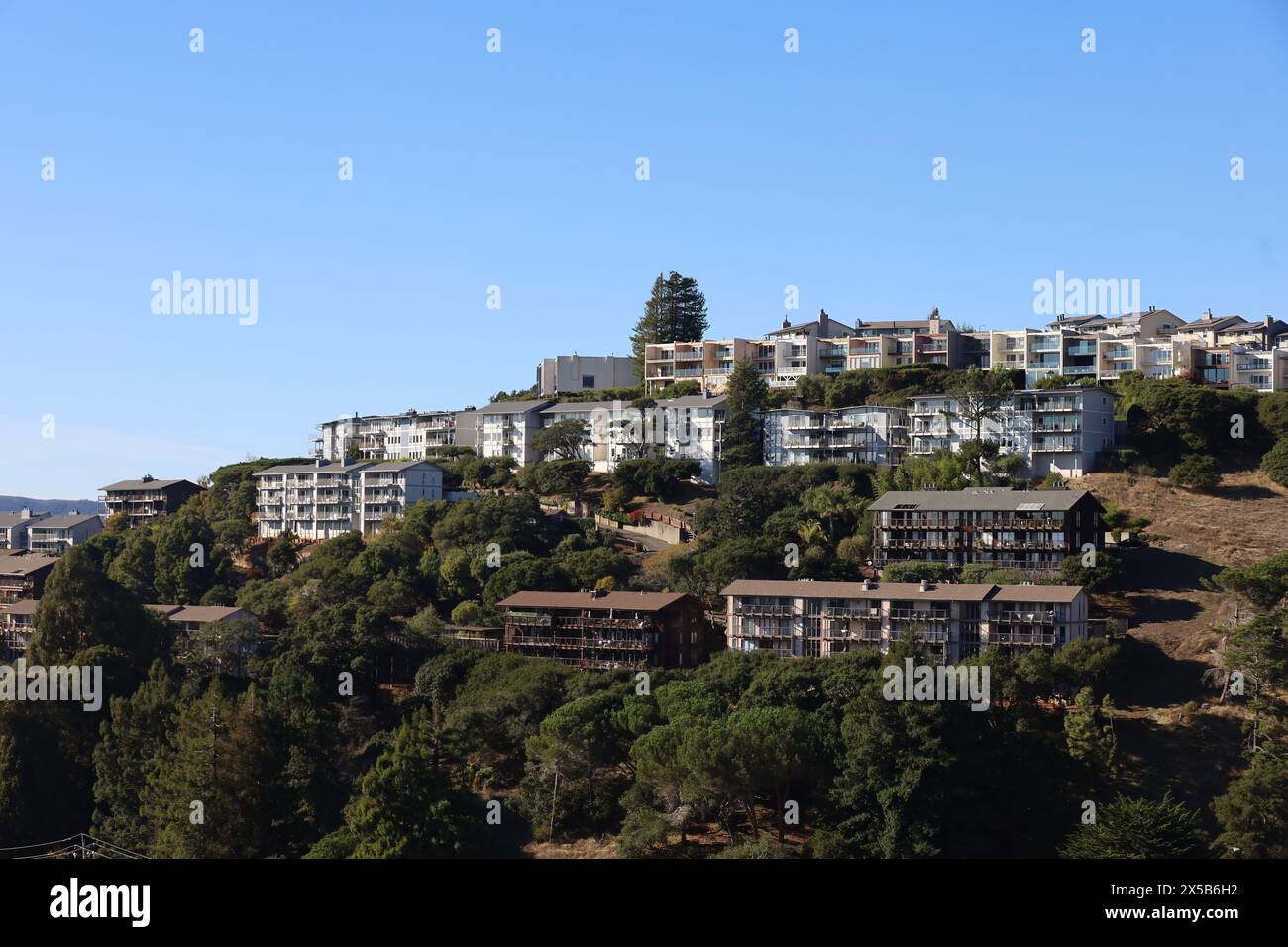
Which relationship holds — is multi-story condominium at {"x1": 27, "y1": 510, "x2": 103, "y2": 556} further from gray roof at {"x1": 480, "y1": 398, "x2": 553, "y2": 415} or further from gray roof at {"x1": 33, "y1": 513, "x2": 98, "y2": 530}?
gray roof at {"x1": 480, "y1": 398, "x2": 553, "y2": 415}

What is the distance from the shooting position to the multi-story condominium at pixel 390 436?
105 meters

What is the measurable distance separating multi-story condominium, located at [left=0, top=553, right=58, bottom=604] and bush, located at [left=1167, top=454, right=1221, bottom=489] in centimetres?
6205

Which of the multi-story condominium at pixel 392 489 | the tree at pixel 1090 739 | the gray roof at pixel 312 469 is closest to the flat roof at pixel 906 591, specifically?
the tree at pixel 1090 739

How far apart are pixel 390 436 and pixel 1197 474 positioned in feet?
202

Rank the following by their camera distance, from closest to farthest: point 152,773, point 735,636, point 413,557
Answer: point 152,773 < point 735,636 < point 413,557

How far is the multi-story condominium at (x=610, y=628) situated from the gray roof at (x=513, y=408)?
116 ft

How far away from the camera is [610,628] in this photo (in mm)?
59781

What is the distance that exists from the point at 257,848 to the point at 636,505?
3709cm

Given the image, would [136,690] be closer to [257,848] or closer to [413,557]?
[257,848]

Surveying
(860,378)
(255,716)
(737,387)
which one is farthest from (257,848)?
(860,378)

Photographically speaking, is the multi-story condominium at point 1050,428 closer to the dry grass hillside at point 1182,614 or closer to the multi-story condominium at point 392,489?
the dry grass hillside at point 1182,614

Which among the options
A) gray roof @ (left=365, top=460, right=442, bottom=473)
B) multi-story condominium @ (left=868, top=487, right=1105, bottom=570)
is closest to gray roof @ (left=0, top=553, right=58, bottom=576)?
gray roof @ (left=365, top=460, right=442, bottom=473)

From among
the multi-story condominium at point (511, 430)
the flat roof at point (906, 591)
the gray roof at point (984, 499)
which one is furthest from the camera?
the multi-story condominium at point (511, 430)
